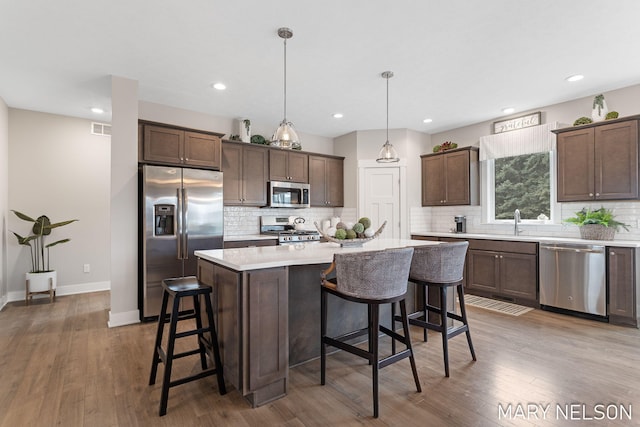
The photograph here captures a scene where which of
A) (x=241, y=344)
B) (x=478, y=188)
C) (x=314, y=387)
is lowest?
(x=314, y=387)

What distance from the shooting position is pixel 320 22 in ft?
8.59

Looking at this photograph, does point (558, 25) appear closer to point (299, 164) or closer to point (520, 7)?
point (520, 7)

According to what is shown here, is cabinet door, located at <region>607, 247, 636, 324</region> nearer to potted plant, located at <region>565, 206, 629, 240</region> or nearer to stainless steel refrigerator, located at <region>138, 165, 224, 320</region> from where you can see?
potted plant, located at <region>565, 206, 629, 240</region>

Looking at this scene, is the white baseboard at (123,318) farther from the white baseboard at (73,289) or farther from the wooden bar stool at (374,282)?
the wooden bar stool at (374,282)

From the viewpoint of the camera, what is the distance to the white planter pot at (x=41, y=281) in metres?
4.43

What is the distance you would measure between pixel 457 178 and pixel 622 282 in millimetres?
2515

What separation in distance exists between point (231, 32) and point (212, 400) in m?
2.84

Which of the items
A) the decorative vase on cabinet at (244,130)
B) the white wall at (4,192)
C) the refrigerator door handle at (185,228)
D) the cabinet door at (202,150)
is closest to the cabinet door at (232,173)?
the decorative vase on cabinet at (244,130)

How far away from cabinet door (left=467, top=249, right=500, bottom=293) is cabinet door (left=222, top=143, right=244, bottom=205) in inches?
143

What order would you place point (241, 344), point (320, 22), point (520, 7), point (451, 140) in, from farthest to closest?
point (451, 140) < point (320, 22) < point (520, 7) < point (241, 344)

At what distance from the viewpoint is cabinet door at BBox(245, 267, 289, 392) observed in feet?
6.48

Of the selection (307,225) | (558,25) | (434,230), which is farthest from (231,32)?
(434,230)

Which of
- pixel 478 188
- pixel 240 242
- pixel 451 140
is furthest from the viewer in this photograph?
pixel 451 140

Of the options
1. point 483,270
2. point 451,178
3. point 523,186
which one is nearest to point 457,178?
point 451,178
